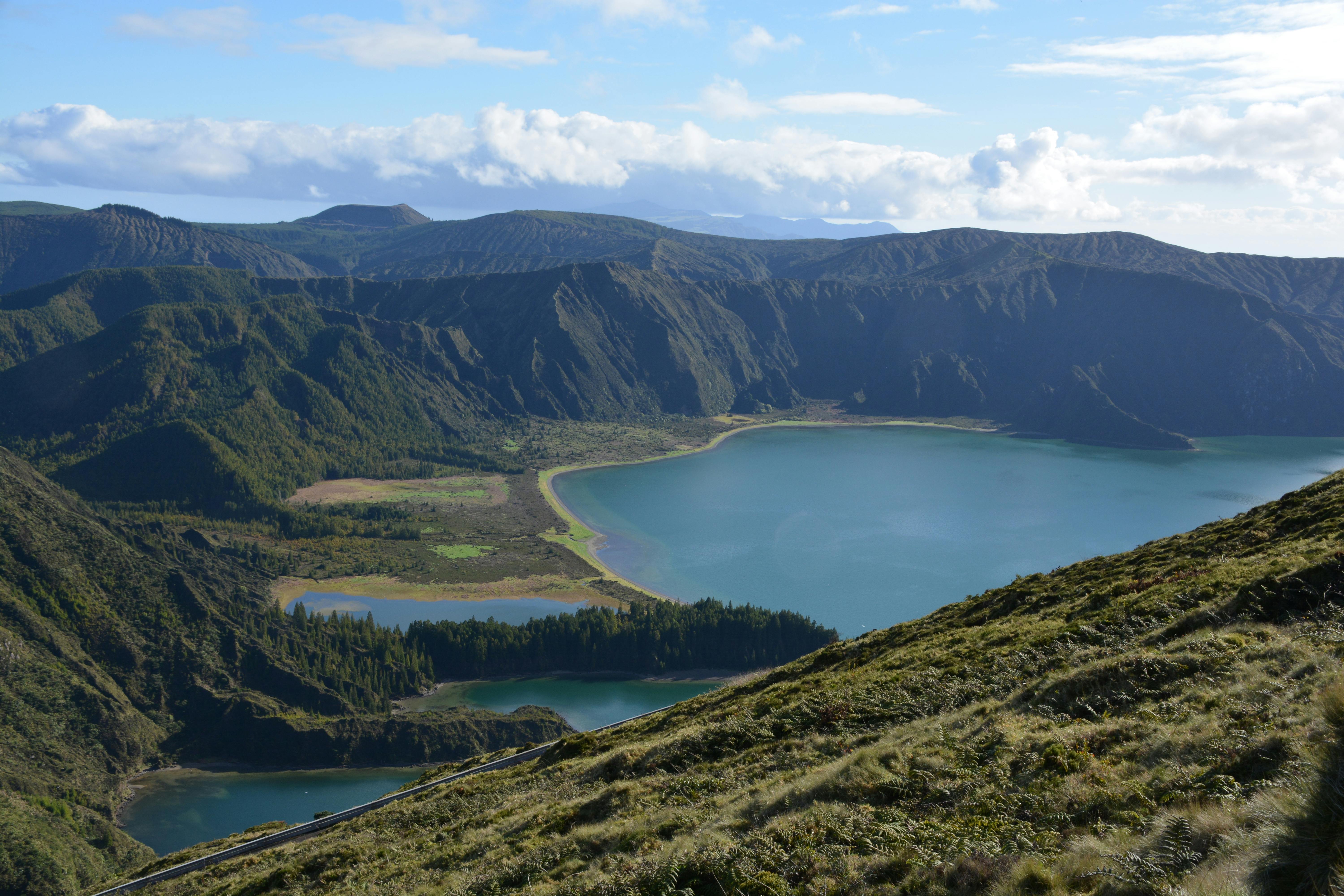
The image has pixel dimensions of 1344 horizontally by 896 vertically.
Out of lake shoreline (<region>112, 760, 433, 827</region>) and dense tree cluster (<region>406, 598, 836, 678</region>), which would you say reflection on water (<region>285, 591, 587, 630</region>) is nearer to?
dense tree cluster (<region>406, 598, 836, 678</region>)

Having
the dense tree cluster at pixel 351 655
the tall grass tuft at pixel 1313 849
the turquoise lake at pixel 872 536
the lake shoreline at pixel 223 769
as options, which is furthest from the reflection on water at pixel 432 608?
the tall grass tuft at pixel 1313 849

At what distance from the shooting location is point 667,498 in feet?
637

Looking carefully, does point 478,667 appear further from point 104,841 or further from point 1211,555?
point 1211,555

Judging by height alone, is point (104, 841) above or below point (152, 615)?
below


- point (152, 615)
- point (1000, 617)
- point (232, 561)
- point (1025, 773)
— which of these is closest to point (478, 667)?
point (152, 615)

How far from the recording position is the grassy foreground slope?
9812mm

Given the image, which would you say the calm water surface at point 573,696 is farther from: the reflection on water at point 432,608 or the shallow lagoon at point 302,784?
the reflection on water at point 432,608

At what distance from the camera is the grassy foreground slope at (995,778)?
9.81 metres

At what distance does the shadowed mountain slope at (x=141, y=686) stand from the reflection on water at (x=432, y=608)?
12301mm

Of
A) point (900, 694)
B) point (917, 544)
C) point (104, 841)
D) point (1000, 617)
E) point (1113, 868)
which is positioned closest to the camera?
point (1113, 868)

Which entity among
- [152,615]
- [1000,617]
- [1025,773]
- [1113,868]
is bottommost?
[152,615]

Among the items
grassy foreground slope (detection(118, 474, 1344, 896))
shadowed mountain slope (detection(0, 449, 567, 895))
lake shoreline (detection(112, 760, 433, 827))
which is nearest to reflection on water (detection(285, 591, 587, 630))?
shadowed mountain slope (detection(0, 449, 567, 895))

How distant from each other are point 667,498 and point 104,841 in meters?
137

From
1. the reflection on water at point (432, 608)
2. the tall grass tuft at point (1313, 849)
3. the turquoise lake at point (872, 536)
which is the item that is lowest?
the reflection on water at point (432, 608)
